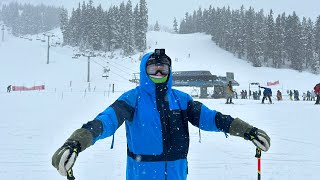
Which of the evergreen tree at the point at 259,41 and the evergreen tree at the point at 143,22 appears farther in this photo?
the evergreen tree at the point at 143,22

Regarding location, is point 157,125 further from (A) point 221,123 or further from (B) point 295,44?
(B) point 295,44

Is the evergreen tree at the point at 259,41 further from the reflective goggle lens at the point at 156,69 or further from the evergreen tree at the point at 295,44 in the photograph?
the reflective goggle lens at the point at 156,69

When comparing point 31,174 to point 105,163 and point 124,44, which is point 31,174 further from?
point 124,44

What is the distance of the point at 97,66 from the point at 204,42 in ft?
141

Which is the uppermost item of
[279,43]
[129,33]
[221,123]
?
[129,33]

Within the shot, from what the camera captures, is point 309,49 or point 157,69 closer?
point 157,69

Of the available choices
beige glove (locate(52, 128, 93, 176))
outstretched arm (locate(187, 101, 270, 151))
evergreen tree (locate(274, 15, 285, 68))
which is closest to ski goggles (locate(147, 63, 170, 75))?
outstretched arm (locate(187, 101, 270, 151))

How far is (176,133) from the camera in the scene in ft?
9.84

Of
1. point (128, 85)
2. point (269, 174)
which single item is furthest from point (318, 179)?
point (128, 85)

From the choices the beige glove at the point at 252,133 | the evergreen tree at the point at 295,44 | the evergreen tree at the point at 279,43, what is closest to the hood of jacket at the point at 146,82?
the beige glove at the point at 252,133

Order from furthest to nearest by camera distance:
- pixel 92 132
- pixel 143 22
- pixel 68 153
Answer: pixel 143 22
pixel 92 132
pixel 68 153

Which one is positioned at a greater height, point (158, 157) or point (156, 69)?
point (156, 69)

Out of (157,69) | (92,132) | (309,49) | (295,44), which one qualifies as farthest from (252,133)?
(309,49)

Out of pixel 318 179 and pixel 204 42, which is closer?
pixel 318 179
